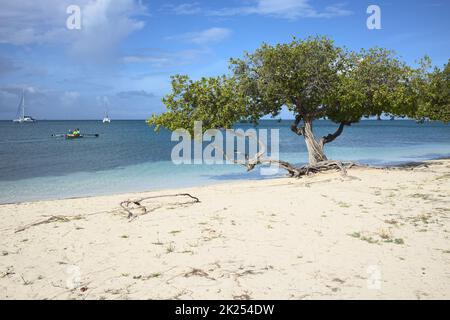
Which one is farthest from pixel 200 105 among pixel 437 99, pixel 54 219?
pixel 437 99

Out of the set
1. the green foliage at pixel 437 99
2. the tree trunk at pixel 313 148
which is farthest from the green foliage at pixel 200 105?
the green foliage at pixel 437 99

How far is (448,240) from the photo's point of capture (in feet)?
26.8

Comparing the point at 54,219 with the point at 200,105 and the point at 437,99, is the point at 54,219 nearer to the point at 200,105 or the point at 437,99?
the point at 200,105

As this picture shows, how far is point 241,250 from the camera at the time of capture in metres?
7.93

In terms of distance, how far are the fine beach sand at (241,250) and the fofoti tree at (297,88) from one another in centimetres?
750

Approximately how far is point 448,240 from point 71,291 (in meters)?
8.08

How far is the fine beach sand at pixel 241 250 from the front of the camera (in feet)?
20.0

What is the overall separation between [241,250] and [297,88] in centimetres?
1515

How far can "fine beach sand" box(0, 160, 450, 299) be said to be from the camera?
20.0 feet

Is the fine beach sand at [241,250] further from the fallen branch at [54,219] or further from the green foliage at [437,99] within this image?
the green foliage at [437,99]

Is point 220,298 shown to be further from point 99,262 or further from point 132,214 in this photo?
point 132,214

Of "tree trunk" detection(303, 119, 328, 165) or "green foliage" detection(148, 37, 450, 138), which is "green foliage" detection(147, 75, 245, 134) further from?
"tree trunk" detection(303, 119, 328, 165)

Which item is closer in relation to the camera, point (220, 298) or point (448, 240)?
point (220, 298)
